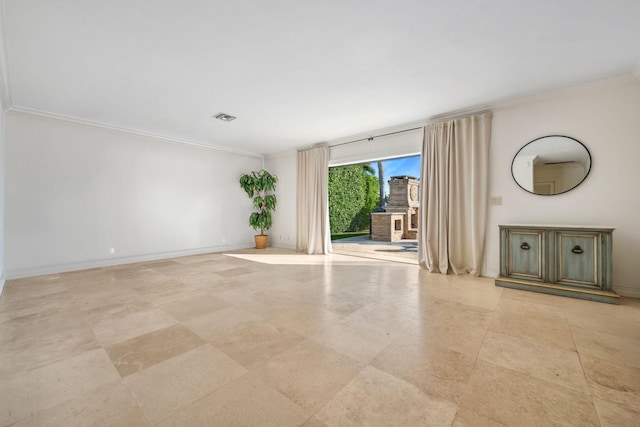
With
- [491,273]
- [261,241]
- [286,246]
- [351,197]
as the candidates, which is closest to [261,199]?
[261,241]

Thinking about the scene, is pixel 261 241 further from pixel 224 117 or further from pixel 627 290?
pixel 627 290

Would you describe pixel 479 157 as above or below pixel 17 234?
above

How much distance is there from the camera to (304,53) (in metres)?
2.55

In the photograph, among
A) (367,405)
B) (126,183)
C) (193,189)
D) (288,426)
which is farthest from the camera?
(193,189)

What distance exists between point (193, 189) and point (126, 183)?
1.30 m

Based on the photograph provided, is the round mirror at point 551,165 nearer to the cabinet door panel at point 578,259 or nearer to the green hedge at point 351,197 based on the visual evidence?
the cabinet door panel at point 578,259

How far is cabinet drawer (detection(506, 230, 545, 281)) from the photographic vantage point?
10.7ft

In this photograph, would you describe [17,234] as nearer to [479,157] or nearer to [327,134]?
[327,134]

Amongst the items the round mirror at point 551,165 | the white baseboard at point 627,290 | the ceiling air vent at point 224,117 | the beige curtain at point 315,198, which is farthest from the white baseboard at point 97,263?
the white baseboard at point 627,290

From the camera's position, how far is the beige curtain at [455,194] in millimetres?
3900

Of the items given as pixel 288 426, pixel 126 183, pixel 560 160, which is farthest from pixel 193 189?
pixel 560 160

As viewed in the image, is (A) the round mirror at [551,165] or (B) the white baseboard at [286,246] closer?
(A) the round mirror at [551,165]

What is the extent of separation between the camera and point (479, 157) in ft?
12.9

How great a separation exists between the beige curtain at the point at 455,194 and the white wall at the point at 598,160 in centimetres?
36
